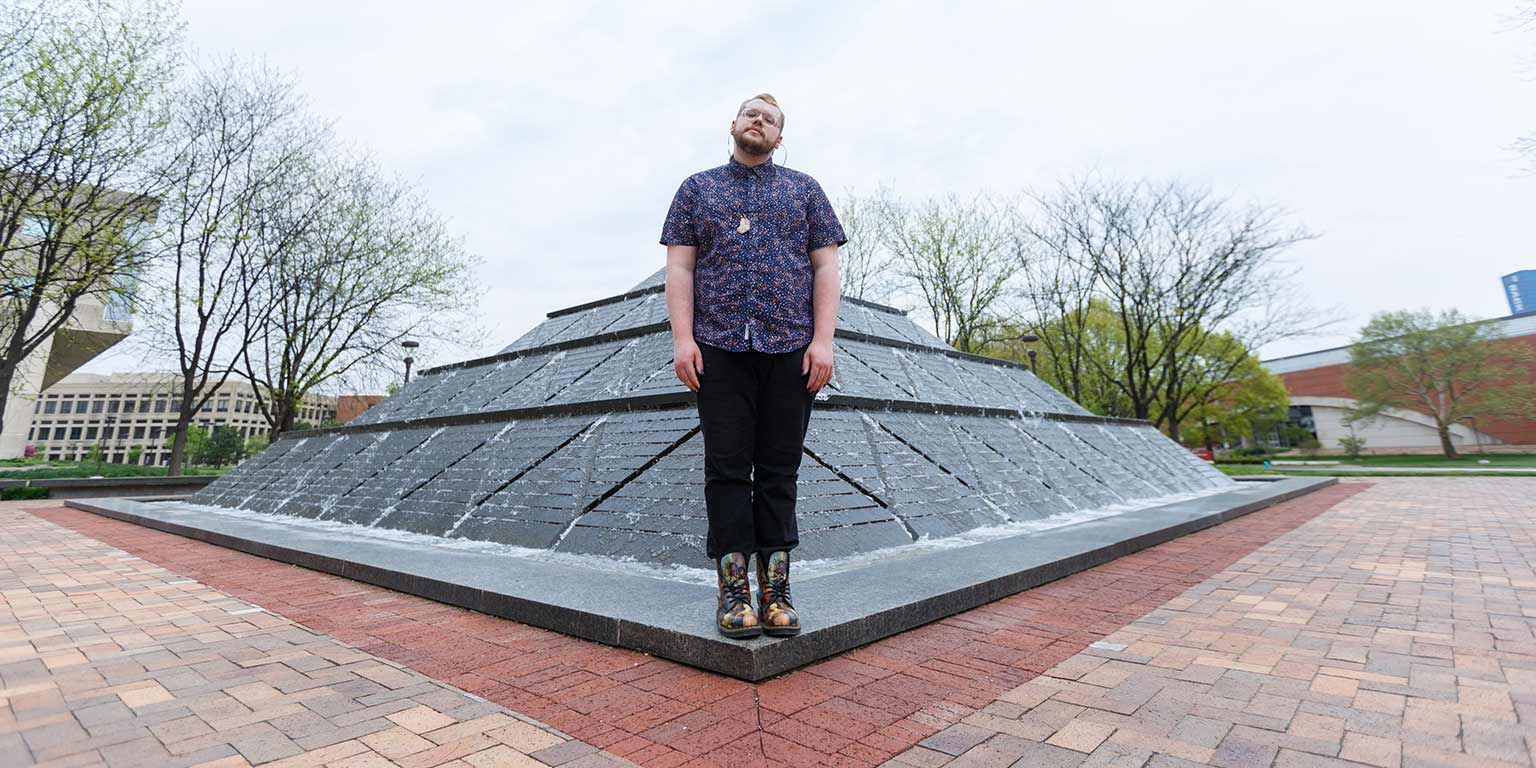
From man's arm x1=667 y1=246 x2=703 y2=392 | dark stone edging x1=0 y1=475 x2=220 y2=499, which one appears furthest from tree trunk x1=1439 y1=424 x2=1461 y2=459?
dark stone edging x1=0 y1=475 x2=220 y2=499

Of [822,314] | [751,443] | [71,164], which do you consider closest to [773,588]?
[751,443]

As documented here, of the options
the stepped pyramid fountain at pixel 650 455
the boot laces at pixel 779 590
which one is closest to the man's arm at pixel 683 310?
the boot laces at pixel 779 590

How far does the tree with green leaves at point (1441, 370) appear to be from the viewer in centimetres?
3288

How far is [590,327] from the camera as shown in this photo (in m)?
8.88

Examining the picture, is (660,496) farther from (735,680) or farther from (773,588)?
(735,680)

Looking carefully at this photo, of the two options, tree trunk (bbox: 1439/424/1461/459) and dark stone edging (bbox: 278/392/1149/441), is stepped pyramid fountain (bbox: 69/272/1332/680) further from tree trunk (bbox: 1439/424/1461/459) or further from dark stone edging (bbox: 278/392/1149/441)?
tree trunk (bbox: 1439/424/1461/459)

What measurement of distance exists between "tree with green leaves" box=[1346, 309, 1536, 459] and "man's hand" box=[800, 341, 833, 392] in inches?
1884

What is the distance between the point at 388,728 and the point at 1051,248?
82.1ft

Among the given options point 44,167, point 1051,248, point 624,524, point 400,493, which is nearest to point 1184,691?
point 624,524

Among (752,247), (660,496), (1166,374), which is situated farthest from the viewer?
(1166,374)

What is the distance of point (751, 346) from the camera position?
93.8 inches

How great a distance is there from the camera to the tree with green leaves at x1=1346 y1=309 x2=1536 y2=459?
A: 32.9m

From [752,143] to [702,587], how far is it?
6.95ft

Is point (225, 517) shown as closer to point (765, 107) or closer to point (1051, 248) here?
point (765, 107)
